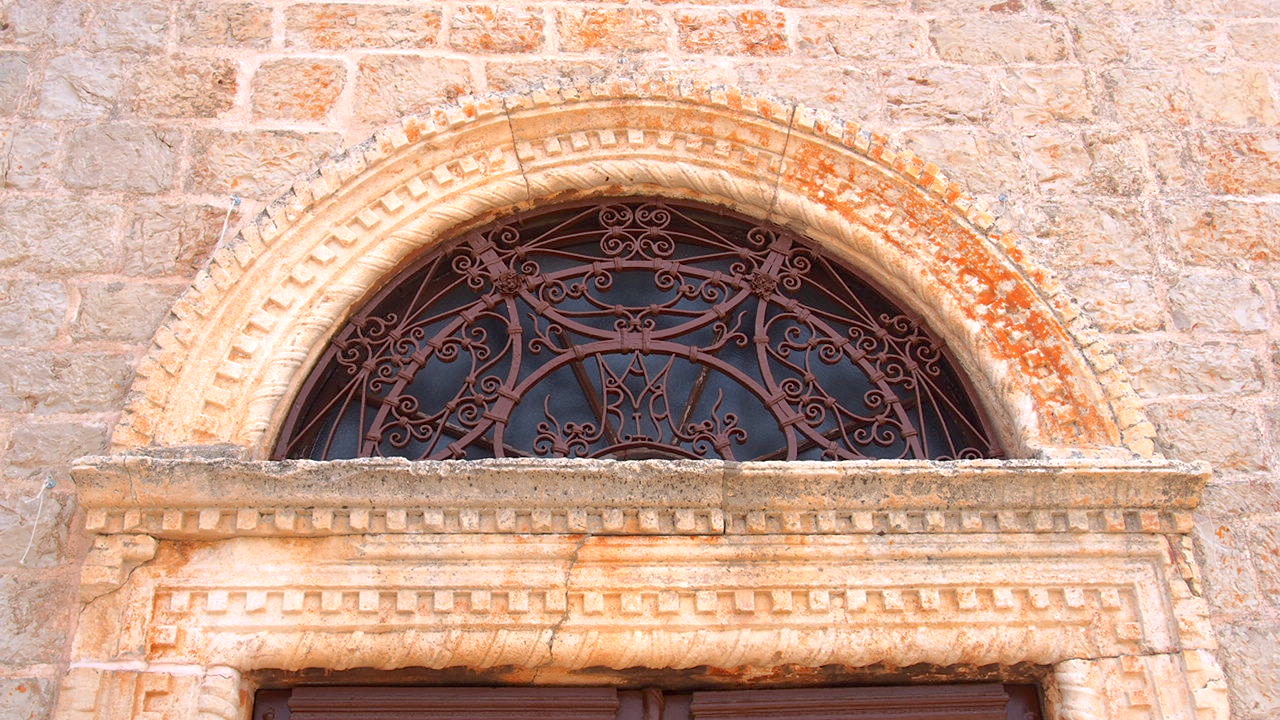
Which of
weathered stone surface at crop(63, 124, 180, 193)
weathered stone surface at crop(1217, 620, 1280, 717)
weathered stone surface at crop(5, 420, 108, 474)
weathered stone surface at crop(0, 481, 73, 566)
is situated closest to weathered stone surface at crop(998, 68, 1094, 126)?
weathered stone surface at crop(1217, 620, 1280, 717)

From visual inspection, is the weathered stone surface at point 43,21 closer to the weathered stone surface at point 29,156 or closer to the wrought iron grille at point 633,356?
the weathered stone surface at point 29,156

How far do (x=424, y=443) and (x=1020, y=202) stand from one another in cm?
202

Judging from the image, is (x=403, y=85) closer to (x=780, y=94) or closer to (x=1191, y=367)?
(x=780, y=94)

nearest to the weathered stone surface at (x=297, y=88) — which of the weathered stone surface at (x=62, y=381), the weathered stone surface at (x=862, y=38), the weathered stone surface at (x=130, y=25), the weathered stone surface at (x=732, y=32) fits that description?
the weathered stone surface at (x=130, y=25)

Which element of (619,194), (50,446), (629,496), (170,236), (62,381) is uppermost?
(619,194)

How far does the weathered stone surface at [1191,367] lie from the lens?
3.56 meters

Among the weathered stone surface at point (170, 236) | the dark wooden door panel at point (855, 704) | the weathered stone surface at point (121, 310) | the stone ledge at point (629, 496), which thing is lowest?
the dark wooden door panel at point (855, 704)

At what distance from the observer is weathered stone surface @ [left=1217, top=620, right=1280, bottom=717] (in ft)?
10.3

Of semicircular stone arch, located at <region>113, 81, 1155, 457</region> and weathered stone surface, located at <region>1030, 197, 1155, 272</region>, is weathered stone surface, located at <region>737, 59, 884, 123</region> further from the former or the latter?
weathered stone surface, located at <region>1030, 197, 1155, 272</region>

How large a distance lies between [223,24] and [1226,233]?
3.34 meters

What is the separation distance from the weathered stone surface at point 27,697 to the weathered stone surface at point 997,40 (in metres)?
3.33

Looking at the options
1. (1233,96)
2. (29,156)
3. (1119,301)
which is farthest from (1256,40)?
(29,156)

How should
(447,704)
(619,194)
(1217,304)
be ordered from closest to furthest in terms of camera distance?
(447,704) → (1217,304) → (619,194)

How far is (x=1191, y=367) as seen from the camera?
3.60 meters
